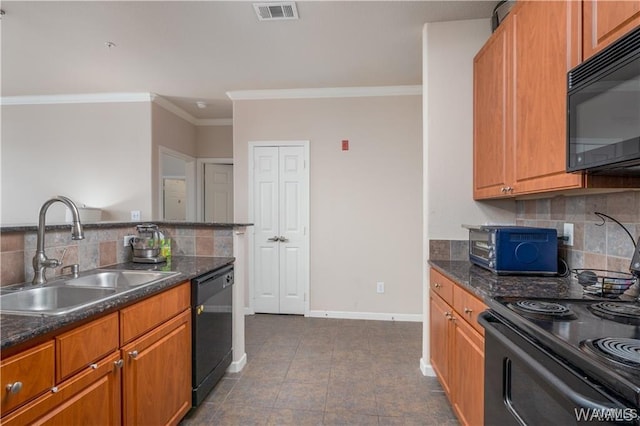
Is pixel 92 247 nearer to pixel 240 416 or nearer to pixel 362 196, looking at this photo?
pixel 240 416

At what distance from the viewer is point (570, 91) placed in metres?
1.18

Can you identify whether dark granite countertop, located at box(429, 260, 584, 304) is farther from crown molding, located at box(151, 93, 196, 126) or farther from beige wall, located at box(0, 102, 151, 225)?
crown molding, located at box(151, 93, 196, 126)

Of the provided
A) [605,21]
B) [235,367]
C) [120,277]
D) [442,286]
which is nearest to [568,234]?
[442,286]

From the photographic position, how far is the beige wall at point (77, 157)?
153 inches

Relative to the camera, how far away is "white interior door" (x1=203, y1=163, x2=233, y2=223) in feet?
16.7

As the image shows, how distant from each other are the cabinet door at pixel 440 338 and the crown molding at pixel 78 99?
13.1 ft

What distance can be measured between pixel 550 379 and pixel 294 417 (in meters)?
1.57

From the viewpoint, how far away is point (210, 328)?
2041 millimetres

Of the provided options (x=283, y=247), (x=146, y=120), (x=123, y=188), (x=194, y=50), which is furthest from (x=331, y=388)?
(x=146, y=120)

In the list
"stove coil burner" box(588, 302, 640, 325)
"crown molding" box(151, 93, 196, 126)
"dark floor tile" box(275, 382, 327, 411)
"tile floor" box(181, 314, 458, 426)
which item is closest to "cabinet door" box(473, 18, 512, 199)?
"stove coil burner" box(588, 302, 640, 325)

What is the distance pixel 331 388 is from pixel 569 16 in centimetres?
248

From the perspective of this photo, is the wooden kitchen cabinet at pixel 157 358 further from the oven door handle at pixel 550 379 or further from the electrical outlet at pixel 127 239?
the oven door handle at pixel 550 379

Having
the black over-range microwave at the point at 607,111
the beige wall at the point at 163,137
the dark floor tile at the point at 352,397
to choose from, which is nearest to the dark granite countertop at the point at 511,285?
the black over-range microwave at the point at 607,111

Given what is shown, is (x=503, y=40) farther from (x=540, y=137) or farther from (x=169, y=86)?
(x=169, y=86)
